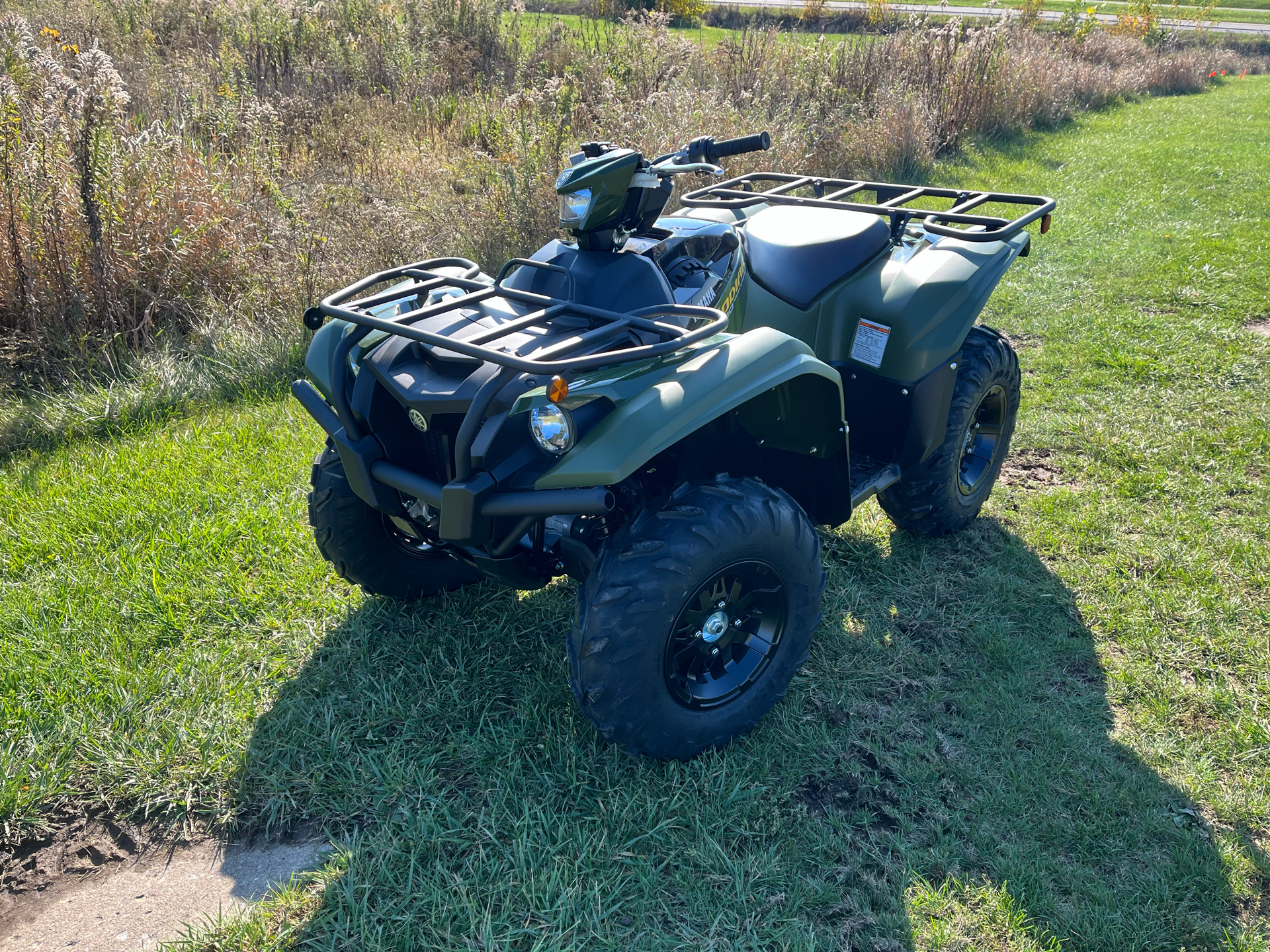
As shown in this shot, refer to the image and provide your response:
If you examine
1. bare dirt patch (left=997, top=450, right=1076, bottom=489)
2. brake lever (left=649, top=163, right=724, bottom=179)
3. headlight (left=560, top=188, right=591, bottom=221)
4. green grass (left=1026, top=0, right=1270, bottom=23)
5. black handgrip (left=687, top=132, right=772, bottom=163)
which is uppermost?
green grass (left=1026, top=0, right=1270, bottom=23)

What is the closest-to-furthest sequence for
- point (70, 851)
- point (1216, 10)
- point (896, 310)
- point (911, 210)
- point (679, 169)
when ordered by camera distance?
point (70, 851)
point (679, 169)
point (896, 310)
point (911, 210)
point (1216, 10)

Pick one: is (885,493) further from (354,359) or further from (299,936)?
(299,936)

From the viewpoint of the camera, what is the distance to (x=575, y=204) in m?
2.46

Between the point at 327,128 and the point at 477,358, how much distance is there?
631 cm

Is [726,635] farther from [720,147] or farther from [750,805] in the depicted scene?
[720,147]

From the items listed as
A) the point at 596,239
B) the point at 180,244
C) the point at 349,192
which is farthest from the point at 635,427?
the point at 349,192

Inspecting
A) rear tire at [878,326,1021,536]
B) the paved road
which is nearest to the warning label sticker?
rear tire at [878,326,1021,536]

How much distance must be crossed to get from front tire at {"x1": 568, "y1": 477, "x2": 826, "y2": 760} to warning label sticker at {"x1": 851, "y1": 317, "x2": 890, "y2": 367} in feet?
2.95

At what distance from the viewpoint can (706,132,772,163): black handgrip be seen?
267 centimetres

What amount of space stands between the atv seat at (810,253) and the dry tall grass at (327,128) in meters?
2.92

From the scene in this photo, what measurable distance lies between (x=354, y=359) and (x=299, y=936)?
4.70 ft

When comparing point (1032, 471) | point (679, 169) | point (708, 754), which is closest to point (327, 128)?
point (679, 169)

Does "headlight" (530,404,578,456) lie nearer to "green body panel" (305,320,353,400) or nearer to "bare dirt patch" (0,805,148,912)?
"green body panel" (305,320,353,400)

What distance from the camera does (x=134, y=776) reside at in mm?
2436
